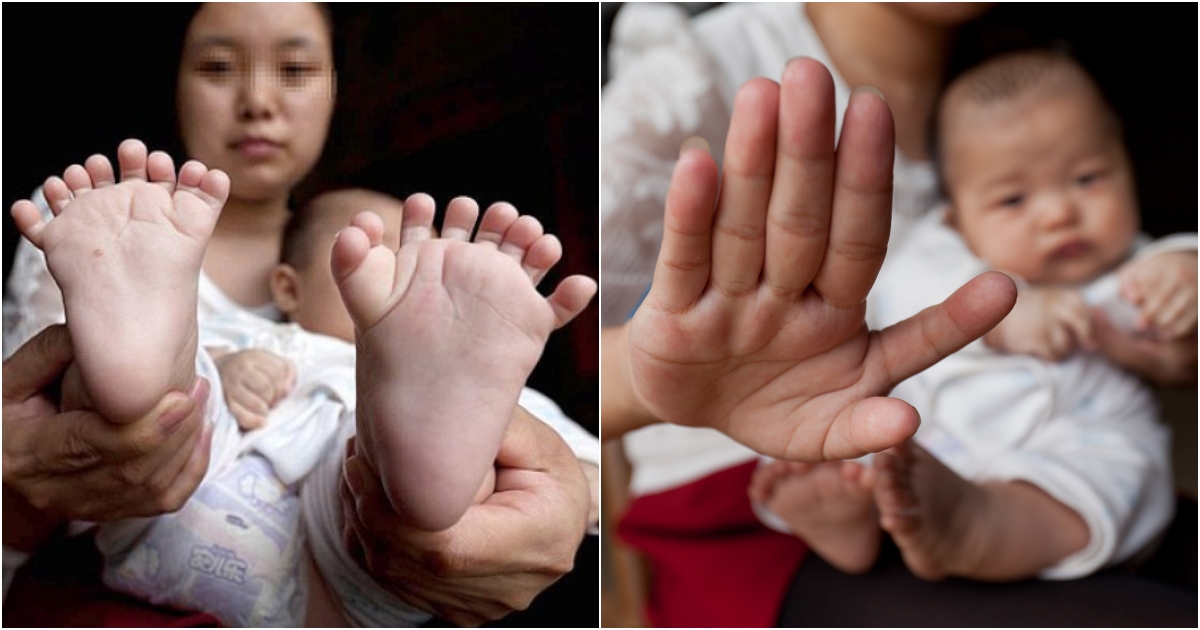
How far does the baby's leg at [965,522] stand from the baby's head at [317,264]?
353 millimetres

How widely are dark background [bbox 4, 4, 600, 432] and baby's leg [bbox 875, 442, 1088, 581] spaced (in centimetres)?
21

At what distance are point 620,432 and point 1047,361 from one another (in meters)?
0.39

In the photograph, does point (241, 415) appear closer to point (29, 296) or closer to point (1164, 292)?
point (29, 296)

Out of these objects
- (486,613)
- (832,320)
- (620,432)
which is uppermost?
(832,320)

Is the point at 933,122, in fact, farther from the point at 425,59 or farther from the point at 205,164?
the point at 205,164

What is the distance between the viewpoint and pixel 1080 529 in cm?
74

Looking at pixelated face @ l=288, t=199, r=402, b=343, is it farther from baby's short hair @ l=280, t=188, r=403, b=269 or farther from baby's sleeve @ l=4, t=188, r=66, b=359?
baby's sleeve @ l=4, t=188, r=66, b=359

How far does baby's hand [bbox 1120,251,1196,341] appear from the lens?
832 mm

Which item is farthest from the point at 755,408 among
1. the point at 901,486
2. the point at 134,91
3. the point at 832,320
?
the point at 134,91

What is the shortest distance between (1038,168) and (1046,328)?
0.13 metres

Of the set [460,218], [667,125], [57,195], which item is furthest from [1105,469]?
[57,195]

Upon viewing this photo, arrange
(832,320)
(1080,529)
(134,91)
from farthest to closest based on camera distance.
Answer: (1080,529) < (134,91) < (832,320)

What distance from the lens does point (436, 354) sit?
51cm

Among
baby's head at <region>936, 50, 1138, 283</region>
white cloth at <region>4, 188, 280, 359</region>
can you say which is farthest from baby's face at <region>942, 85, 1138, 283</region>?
white cloth at <region>4, 188, 280, 359</region>
